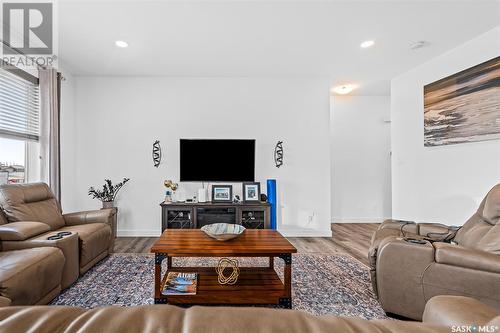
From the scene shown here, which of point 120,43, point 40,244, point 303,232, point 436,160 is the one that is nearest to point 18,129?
point 120,43

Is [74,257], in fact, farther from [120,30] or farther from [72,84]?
[72,84]

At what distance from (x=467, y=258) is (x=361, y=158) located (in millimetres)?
3955

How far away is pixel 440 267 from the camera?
159cm

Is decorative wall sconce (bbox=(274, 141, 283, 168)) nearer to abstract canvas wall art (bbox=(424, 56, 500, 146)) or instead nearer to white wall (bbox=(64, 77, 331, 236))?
white wall (bbox=(64, 77, 331, 236))

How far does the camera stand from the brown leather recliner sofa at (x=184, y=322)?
0.47m

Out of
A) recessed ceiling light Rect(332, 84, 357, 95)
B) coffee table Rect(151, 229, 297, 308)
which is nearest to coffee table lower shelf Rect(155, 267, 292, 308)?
coffee table Rect(151, 229, 297, 308)

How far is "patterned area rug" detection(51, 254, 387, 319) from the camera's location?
6.51ft

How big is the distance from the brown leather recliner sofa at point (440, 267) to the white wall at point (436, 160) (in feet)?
3.26

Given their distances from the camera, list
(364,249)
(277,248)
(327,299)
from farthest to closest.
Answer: (364,249) → (327,299) → (277,248)

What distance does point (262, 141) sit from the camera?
417cm

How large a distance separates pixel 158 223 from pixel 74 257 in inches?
71.5

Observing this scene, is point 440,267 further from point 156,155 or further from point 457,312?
point 156,155

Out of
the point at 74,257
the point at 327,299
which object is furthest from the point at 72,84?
the point at 327,299

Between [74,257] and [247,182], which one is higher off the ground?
[247,182]
